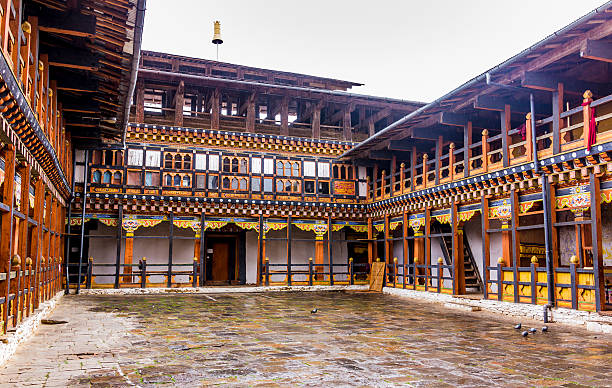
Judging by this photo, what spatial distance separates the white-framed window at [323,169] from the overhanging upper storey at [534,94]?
4.31 meters

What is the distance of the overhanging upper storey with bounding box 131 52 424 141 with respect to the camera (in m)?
19.1

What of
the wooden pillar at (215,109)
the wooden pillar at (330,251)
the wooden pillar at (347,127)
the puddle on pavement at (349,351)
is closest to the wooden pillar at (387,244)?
the wooden pillar at (330,251)

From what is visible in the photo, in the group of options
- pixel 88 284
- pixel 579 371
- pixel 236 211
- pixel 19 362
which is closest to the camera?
pixel 579 371

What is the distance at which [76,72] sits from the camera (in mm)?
9938

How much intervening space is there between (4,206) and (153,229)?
13710 mm

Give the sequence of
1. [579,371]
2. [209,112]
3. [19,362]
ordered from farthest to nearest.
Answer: [209,112] → [19,362] → [579,371]

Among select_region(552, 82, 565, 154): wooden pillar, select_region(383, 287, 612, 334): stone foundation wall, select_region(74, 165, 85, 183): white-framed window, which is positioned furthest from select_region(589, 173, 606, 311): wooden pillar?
select_region(74, 165, 85, 183): white-framed window

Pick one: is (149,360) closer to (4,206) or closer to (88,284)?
(4,206)

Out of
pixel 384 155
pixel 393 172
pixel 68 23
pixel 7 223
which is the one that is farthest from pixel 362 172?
pixel 7 223

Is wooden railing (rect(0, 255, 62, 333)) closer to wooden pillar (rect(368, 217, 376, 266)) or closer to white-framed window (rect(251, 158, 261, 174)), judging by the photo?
white-framed window (rect(251, 158, 261, 174))

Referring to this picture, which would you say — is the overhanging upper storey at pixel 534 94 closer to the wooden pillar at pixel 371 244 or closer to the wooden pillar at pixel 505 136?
the wooden pillar at pixel 505 136

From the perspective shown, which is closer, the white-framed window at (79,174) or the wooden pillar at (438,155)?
the wooden pillar at (438,155)

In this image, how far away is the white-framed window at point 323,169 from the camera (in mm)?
20625

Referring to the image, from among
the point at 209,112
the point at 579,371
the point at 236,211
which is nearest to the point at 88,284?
the point at 236,211
